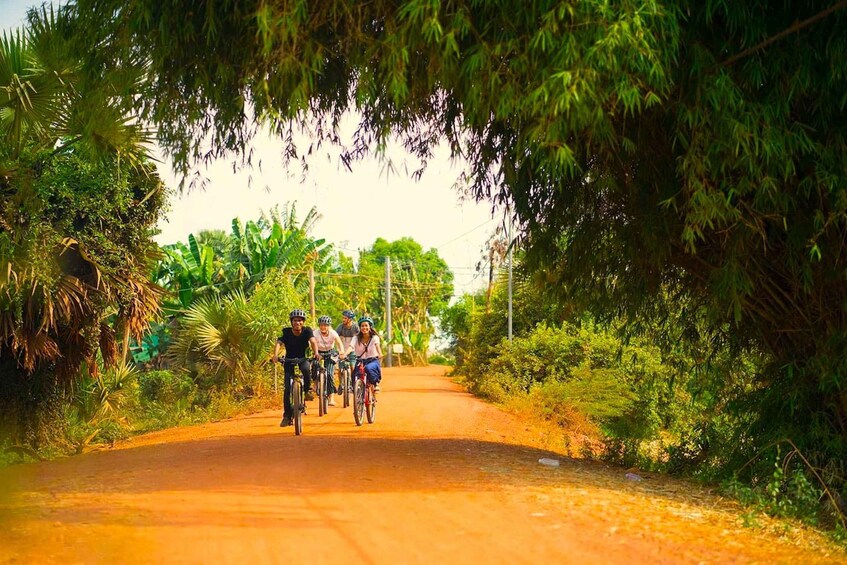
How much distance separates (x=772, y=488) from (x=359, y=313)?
56879 mm

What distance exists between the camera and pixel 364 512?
805 centimetres

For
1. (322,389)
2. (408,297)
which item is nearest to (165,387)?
(322,389)

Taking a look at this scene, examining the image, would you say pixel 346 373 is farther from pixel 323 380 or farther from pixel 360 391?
pixel 360 391

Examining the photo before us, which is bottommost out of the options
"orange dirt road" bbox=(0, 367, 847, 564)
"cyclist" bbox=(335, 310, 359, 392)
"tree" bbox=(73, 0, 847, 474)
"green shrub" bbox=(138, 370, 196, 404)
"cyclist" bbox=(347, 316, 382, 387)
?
"orange dirt road" bbox=(0, 367, 847, 564)

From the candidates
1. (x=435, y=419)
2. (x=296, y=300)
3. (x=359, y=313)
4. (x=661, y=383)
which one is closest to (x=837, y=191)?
(x=435, y=419)

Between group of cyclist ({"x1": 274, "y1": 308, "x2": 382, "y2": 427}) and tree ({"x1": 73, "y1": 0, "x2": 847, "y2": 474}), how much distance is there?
4181 mm

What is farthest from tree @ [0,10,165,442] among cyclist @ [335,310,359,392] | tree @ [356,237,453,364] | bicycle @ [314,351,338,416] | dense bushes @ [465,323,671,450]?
tree @ [356,237,453,364]

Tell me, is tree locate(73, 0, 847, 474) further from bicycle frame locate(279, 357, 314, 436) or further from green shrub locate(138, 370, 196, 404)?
green shrub locate(138, 370, 196, 404)

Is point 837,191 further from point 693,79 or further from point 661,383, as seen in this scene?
point 661,383

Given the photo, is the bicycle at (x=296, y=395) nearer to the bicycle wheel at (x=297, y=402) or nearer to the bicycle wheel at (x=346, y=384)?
the bicycle wheel at (x=297, y=402)

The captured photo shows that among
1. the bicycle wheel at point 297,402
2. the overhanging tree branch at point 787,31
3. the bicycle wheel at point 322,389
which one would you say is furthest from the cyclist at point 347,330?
the overhanging tree branch at point 787,31

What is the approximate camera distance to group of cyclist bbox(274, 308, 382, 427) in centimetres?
1459

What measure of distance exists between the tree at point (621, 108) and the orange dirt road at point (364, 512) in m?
2.62

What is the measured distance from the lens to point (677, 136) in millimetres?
8656
